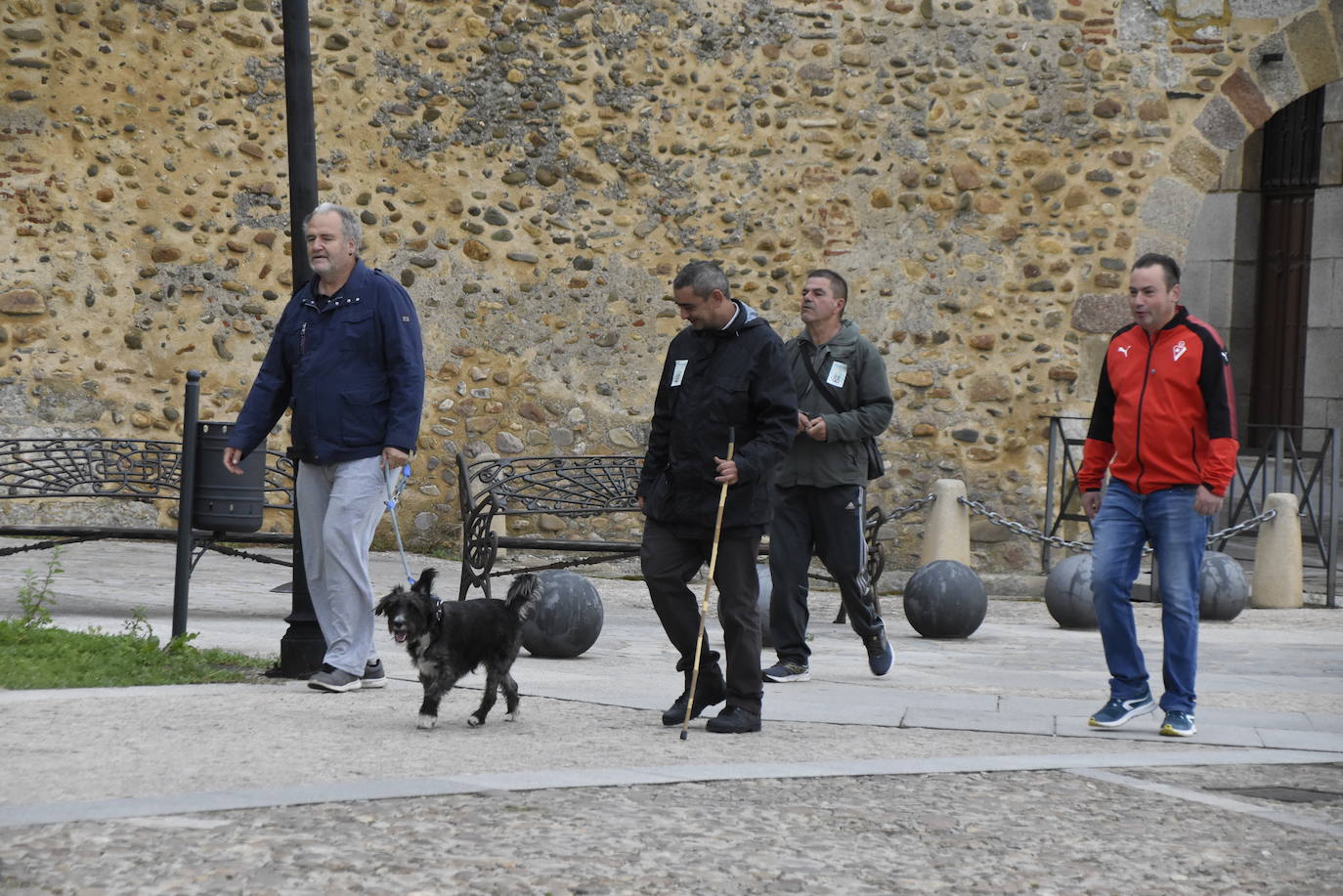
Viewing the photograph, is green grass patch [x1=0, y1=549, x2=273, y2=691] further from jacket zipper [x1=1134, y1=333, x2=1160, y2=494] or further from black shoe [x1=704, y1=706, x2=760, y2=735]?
jacket zipper [x1=1134, y1=333, x2=1160, y2=494]

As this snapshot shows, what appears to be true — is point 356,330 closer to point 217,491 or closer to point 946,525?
point 217,491

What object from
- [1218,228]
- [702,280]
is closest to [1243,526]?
[702,280]

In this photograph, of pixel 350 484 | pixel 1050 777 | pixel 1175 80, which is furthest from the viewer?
pixel 1175 80

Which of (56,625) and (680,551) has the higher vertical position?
(680,551)

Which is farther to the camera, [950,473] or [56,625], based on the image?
[950,473]

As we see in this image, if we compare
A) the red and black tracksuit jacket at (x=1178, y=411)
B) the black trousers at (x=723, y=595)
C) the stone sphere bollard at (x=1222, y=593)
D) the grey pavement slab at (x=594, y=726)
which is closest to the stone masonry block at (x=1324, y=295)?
the stone sphere bollard at (x=1222, y=593)

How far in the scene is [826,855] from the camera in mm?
4012

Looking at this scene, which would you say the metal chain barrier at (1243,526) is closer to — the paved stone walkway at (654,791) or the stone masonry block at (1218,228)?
the paved stone walkway at (654,791)

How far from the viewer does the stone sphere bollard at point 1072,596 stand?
10109 mm

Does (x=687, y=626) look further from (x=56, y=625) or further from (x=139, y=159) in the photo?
(x=139, y=159)

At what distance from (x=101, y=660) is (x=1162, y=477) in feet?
12.9

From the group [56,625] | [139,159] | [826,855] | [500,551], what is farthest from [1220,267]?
[826,855]

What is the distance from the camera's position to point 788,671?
24.0 ft

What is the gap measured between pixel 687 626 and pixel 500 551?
7041mm
